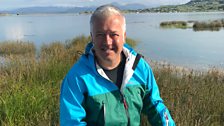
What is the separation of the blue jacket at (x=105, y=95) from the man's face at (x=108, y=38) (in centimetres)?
7

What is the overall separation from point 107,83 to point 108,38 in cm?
30

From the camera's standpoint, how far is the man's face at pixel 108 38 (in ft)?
6.86

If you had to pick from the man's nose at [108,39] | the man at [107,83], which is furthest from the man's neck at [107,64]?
the man's nose at [108,39]

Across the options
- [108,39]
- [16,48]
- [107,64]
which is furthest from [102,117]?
[16,48]

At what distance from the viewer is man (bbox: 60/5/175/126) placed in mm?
2070

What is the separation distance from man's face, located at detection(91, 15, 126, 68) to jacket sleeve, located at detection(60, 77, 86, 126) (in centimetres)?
27

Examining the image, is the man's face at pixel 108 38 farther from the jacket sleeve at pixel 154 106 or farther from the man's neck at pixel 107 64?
the jacket sleeve at pixel 154 106

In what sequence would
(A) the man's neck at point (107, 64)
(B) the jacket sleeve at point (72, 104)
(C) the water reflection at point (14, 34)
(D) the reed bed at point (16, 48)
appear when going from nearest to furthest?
(B) the jacket sleeve at point (72, 104) → (A) the man's neck at point (107, 64) → (D) the reed bed at point (16, 48) → (C) the water reflection at point (14, 34)

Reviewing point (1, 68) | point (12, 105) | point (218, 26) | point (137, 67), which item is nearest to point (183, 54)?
point (1, 68)

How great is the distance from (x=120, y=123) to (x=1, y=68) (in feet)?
21.6

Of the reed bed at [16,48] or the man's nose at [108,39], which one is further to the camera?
the reed bed at [16,48]

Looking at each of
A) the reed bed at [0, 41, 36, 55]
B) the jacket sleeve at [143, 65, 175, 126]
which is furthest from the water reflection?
the jacket sleeve at [143, 65, 175, 126]

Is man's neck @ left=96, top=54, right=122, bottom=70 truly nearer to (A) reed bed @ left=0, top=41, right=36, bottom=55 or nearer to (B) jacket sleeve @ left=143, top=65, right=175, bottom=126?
(B) jacket sleeve @ left=143, top=65, right=175, bottom=126

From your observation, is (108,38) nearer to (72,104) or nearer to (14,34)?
(72,104)
